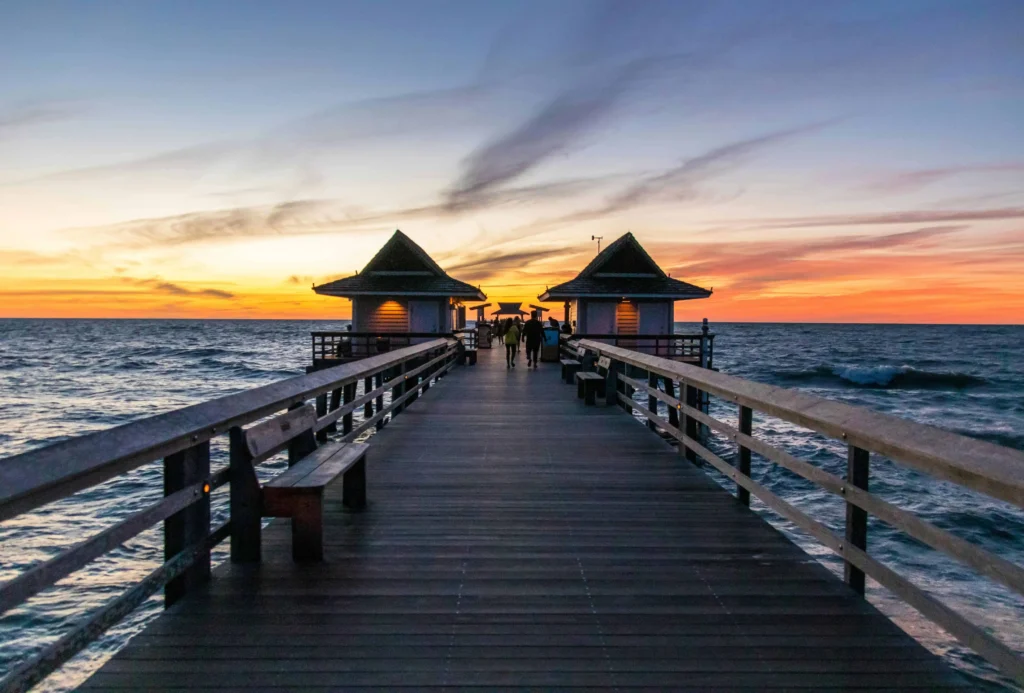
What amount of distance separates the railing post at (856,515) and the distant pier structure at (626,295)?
23.6m

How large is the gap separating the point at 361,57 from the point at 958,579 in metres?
16.2

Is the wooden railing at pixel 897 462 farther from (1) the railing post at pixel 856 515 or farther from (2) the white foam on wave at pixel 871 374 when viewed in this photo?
(2) the white foam on wave at pixel 871 374

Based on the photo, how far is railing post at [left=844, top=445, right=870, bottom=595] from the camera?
363 cm

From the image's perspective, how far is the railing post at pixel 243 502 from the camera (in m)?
4.03

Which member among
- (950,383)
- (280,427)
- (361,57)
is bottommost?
(950,383)

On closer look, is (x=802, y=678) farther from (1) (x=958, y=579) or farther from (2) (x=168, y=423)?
(1) (x=958, y=579)

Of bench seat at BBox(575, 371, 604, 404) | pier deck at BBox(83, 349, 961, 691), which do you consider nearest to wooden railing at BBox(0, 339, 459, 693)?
pier deck at BBox(83, 349, 961, 691)

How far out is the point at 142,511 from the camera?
3053 millimetres

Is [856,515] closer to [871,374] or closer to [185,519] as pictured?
[185,519]

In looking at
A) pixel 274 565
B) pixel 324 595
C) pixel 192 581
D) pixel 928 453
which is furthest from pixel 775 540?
pixel 192 581

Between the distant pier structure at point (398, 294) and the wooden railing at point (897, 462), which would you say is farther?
the distant pier structure at point (398, 294)

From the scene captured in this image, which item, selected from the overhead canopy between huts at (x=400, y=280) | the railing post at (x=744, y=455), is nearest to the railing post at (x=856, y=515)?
the railing post at (x=744, y=455)

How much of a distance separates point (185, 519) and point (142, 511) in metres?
0.59

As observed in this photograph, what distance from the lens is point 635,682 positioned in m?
2.89
